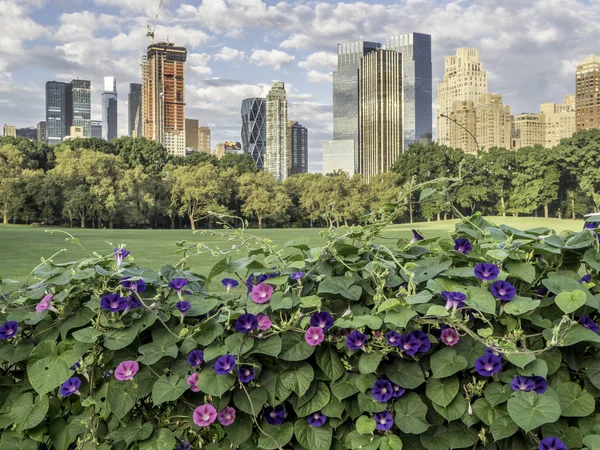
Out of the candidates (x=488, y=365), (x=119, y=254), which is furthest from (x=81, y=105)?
(x=488, y=365)

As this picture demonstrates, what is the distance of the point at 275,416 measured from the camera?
135 cm

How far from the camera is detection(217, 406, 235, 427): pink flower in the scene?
4.34 ft

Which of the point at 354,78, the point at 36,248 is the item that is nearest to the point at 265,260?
the point at 36,248

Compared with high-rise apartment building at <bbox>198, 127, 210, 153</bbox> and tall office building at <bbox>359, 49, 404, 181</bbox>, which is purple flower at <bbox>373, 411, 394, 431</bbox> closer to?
tall office building at <bbox>359, 49, 404, 181</bbox>

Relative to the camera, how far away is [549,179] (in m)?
41.7

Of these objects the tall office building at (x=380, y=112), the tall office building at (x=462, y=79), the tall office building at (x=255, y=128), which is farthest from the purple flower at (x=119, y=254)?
the tall office building at (x=255, y=128)

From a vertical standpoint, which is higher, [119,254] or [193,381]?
[119,254]

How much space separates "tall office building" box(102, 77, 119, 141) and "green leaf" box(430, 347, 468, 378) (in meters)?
194

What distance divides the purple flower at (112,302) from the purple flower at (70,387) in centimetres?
22

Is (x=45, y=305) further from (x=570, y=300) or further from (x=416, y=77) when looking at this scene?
(x=416, y=77)

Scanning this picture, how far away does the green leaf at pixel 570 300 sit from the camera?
4.02ft

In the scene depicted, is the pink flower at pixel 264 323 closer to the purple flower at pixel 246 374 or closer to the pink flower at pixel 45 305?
the purple flower at pixel 246 374

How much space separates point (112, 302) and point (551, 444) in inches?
46.0

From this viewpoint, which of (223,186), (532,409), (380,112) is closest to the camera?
(532,409)
